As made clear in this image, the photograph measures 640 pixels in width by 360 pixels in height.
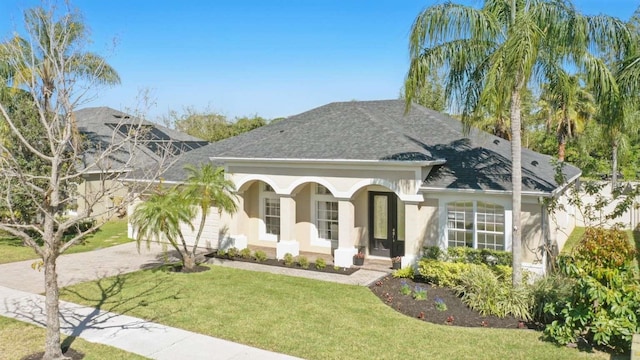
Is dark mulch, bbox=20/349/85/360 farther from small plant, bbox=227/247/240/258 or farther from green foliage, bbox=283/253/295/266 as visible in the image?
small plant, bbox=227/247/240/258

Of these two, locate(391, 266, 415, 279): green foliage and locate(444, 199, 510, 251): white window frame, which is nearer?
locate(444, 199, 510, 251): white window frame

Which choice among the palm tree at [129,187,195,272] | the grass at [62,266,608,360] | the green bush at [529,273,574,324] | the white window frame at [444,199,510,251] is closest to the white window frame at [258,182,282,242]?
the grass at [62,266,608,360]

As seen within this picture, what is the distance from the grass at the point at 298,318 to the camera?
9.80m

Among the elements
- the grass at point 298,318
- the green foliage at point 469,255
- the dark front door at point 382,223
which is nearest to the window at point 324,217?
the dark front door at point 382,223

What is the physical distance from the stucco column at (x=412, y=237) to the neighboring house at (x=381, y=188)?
4 cm

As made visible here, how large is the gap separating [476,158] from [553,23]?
22.5 ft

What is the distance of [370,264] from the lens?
17953 mm

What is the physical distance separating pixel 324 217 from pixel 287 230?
6.51ft

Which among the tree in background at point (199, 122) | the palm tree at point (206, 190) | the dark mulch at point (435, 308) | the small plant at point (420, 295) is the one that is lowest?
the dark mulch at point (435, 308)

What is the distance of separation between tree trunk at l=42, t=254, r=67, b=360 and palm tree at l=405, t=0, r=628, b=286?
9.68m

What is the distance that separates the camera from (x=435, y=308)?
12.5m

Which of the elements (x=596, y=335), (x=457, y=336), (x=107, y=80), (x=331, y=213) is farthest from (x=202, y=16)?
(x=596, y=335)

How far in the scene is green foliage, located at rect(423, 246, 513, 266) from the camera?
14758 mm

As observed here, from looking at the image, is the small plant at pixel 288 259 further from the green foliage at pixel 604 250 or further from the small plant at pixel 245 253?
the green foliage at pixel 604 250
